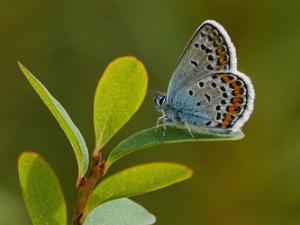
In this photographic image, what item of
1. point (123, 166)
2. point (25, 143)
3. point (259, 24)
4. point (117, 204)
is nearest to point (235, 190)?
point (123, 166)

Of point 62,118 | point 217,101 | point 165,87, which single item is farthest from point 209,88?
point 165,87

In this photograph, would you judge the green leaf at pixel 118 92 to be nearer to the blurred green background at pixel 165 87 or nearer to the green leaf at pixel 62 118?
the green leaf at pixel 62 118

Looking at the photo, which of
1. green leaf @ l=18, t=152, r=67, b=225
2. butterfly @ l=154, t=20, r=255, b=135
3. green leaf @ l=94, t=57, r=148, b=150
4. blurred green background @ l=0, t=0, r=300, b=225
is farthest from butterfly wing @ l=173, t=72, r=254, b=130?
blurred green background @ l=0, t=0, r=300, b=225

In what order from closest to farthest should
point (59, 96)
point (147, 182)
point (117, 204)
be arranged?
point (147, 182)
point (117, 204)
point (59, 96)

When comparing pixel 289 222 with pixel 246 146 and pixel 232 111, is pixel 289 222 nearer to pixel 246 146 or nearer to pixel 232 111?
pixel 246 146

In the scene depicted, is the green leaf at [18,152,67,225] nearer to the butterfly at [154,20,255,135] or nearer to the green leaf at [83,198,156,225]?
the green leaf at [83,198,156,225]

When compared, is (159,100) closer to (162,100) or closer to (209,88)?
(162,100)
